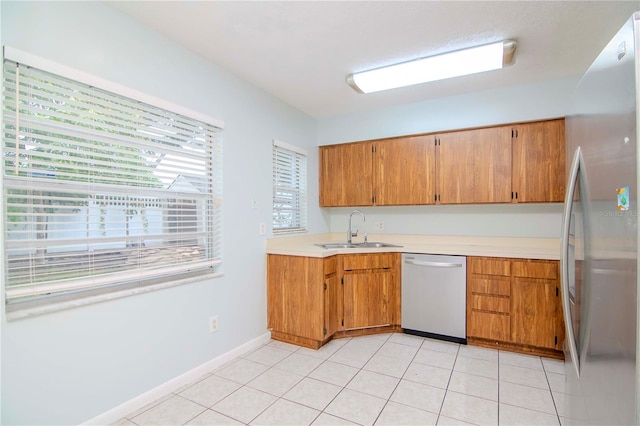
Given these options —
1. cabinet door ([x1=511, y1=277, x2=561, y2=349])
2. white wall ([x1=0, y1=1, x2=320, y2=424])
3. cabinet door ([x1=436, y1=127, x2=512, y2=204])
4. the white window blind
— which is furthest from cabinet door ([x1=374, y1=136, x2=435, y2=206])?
the white window blind

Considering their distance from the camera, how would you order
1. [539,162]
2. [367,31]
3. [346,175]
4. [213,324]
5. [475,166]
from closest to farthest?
[367,31]
[213,324]
[539,162]
[475,166]
[346,175]

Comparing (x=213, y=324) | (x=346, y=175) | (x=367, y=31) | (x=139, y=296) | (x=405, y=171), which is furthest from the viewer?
(x=346, y=175)

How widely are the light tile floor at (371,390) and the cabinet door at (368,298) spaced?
309mm

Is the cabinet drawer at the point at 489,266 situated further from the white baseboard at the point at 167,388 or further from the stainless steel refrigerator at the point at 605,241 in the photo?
the white baseboard at the point at 167,388

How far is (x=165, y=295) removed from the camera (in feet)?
6.84

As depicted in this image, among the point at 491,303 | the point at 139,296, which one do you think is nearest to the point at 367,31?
the point at 139,296

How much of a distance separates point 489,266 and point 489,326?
541mm

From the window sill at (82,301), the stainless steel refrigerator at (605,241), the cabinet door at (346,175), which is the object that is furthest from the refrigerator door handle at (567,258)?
the cabinet door at (346,175)

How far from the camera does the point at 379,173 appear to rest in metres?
3.55

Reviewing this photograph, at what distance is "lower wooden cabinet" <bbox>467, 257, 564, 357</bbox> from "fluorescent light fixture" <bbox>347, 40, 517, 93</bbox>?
164 cm

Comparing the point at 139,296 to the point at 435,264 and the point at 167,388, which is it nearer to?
the point at 167,388

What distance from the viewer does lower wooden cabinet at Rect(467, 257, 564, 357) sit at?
102 inches

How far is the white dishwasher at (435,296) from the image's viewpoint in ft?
9.39

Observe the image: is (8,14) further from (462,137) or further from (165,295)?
(462,137)
